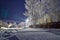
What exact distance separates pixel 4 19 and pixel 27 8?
76.4 inches

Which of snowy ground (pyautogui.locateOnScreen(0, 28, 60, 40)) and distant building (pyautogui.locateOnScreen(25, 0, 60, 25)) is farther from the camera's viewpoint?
distant building (pyautogui.locateOnScreen(25, 0, 60, 25))

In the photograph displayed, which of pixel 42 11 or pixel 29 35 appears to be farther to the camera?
pixel 42 11

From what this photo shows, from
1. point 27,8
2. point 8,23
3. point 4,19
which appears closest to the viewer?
point 4,19

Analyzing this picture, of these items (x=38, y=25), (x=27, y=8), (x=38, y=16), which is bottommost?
(x=38, y=25)

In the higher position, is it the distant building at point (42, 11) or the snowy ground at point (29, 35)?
the distant building at point (42, 11)

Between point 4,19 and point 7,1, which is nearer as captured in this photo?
point 4,19

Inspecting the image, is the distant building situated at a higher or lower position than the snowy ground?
higher

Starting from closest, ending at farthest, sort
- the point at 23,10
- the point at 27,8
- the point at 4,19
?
the point at 4,19
the point at 23,10
the point at 27,8

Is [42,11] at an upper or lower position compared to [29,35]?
upper

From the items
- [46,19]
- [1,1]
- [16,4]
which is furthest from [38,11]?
[1,1]

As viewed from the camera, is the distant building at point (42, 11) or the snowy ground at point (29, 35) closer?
the snowy ground at point (29, 35)

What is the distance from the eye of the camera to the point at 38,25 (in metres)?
7.16

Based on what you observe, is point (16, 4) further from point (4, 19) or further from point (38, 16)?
point (38, 16)

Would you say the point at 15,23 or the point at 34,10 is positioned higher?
the point at 34,10
